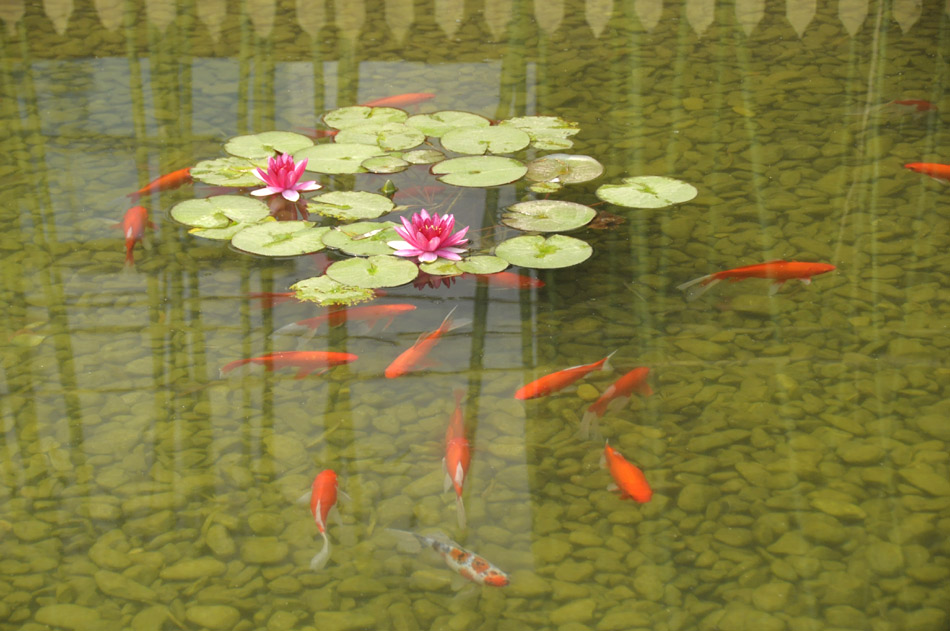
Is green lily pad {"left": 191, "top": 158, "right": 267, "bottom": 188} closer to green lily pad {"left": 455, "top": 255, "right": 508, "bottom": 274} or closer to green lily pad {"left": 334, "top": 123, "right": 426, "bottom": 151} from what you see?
green lily pad {"left": 334, "top": 123, "right": 426, "bottom": 151}

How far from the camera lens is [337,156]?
9.02 ft

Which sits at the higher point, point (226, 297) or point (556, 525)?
point (226, 297)

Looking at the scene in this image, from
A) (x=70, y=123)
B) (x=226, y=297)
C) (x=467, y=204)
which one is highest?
(x=70, y=123)

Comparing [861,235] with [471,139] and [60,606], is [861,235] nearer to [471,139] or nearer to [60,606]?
[471,139]

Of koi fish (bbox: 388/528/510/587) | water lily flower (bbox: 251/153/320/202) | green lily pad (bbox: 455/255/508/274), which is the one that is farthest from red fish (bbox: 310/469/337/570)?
water lily flower (bbox: 251/153/320/202)

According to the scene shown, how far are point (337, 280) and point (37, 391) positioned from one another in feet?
2.37

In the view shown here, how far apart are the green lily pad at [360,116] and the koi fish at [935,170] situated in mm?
1586

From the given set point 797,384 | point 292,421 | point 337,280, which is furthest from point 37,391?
point 797,384

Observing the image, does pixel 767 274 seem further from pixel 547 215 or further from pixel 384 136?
pixel 384 136

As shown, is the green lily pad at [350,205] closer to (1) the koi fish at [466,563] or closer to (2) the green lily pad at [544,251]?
(2) the green lily pad at [544,251]

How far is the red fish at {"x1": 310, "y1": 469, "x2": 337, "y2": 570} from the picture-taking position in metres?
1.63

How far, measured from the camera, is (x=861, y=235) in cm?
247

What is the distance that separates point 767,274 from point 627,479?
2.62ft

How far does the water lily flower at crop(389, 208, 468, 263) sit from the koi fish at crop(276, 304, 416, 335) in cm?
16
